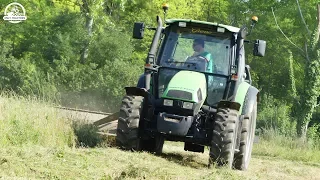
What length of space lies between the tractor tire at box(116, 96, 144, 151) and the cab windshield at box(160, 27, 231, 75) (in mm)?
1012

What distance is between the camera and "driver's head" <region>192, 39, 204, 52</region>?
11.6m

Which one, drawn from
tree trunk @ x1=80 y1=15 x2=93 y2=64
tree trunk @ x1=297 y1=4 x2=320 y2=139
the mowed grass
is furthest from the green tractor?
tree trunk @ x1=80 y1=15 x2=93 y2=64

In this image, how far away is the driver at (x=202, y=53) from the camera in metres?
11.4

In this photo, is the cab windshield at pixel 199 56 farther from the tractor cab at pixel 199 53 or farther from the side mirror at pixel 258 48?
the side mirror at pixel 258 48

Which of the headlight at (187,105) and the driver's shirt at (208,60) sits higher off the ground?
the driver's shirt at (208,60)

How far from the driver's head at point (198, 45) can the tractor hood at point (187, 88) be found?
62 cm

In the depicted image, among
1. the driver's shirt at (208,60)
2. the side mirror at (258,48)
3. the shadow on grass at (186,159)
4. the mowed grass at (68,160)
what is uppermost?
the side mirror at (258,48)

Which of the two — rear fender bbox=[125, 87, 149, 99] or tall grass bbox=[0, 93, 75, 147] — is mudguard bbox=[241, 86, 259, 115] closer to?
rear fender bbox=[125, 87, 149, 99]

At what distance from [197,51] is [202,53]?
0.30 feet

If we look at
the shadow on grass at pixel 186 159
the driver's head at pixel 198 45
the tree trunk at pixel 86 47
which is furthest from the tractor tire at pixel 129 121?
the tree trunk at pixel 86 47

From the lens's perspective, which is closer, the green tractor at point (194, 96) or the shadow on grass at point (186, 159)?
the green tractor at point (194, 96)

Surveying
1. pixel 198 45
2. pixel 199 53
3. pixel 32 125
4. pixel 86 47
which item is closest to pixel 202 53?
pixel 199 53

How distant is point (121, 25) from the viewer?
40.9m

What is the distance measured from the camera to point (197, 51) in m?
11.5
